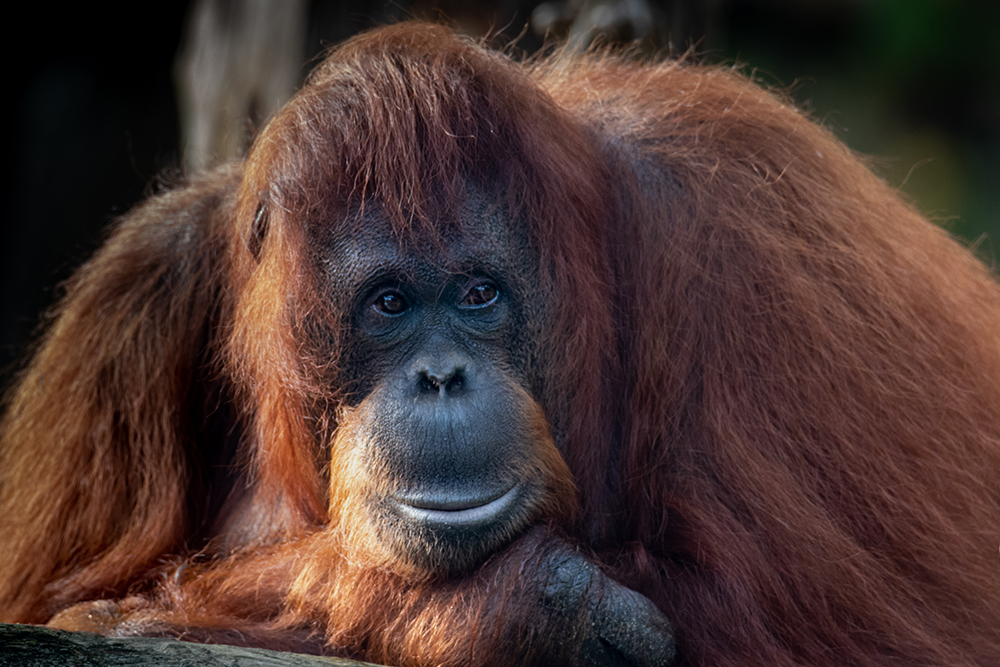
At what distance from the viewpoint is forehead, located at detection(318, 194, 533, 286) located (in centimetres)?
193

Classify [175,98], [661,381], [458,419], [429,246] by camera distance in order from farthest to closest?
[175,98] → [661,381] → [429,246] → [458,419]

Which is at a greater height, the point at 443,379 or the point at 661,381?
the point at 661,381

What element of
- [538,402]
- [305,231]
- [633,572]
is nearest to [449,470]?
[538,402]

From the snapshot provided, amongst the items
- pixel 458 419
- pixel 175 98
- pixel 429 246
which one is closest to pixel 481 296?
pixel 429 246

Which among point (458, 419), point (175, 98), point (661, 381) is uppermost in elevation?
point (175, 98)

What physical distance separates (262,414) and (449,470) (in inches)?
28.1

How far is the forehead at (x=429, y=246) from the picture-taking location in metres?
1.93

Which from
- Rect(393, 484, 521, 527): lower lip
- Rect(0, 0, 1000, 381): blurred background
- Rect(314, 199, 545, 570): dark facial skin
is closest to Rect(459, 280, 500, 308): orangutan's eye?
Rect(314, 199, 545, 570): dark facial skin

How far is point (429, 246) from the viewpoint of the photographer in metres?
1.94

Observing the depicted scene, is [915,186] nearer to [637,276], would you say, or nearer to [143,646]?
[637,276]

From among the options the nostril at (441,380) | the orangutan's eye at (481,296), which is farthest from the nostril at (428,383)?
the orangutan's eye at (481,296)

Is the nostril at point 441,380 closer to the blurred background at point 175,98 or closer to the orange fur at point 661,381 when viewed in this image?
the orange fur at point 661,381

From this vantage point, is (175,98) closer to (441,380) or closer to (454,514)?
(441,380)

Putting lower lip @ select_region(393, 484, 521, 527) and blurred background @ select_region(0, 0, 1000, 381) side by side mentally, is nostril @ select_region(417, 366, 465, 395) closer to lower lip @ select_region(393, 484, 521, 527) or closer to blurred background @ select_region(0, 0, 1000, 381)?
lower lip @ select_region(393, 484, 521, 527)
